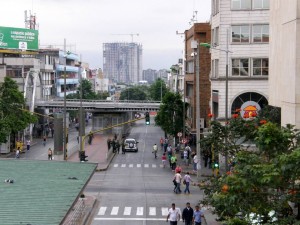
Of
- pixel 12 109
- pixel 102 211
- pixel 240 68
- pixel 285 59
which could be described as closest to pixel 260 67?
pixel 240 68

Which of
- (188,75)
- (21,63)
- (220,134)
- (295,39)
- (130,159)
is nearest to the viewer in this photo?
(295,39)

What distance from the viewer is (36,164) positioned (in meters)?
33.4

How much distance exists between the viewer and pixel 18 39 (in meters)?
111

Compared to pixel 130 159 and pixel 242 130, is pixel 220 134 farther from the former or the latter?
pixel 130 159

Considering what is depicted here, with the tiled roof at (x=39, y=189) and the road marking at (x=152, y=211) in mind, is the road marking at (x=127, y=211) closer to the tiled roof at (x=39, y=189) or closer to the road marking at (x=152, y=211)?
the road marking at (x=152, y=211)

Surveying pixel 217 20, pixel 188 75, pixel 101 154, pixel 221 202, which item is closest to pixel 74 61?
pixel 188 75

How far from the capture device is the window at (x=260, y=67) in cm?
5482

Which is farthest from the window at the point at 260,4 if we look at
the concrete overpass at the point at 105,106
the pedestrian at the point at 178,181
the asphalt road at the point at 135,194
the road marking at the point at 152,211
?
Answer: the concrete overpass at the point at 105,106

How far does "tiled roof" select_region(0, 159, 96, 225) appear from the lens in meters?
20.4

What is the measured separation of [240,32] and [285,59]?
87.0ft

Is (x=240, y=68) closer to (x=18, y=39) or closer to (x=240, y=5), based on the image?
(x=240, y=5)

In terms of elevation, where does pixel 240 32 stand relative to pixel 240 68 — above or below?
above

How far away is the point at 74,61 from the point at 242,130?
140 metres

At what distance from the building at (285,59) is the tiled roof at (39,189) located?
→ 8647 millimetres
